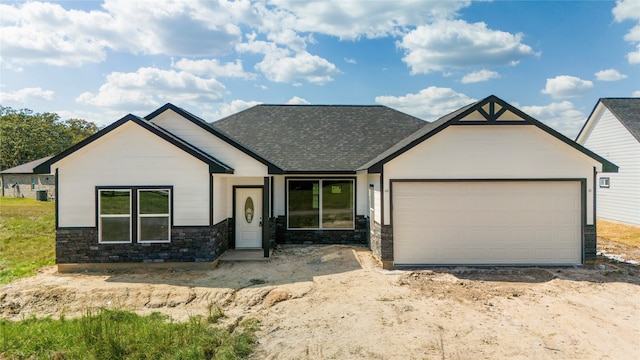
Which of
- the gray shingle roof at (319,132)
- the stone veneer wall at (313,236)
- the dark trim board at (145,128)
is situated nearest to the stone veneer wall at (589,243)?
the stone veneer wall at (313,236)

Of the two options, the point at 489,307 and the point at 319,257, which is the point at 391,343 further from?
the point at 319,257

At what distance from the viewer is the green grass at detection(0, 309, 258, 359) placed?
5.51 metres

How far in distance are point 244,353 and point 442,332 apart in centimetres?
335

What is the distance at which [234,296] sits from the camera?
8383 millimetres

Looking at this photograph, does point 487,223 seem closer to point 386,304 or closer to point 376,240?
point 376,240

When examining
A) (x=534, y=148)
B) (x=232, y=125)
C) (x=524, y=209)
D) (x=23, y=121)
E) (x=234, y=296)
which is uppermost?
(x=23, y=121)

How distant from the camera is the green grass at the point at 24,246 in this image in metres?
10.5

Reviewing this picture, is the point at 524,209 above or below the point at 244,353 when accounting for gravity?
above

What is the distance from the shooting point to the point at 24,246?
1334 cm

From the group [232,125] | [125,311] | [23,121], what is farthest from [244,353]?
[23,121]

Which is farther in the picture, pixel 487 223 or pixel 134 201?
pixel 487 223

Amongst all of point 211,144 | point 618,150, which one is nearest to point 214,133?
point 211,144

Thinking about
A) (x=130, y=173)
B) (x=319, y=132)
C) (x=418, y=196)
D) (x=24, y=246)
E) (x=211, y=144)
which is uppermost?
(x=319, y=132)

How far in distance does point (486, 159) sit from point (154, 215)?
968cm
